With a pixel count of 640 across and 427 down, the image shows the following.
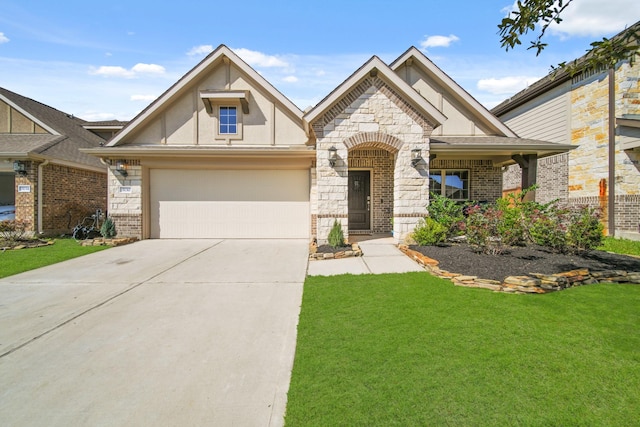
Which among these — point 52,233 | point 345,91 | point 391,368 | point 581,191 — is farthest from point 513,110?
point 52,233

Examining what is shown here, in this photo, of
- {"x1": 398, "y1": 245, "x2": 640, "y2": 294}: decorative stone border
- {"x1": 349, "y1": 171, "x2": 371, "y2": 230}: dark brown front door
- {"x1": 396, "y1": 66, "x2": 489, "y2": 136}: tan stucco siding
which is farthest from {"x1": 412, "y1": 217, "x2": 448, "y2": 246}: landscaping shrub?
{"x1": 396, "y1": 66, "x2": 489, "y2": 136}: tan stucco siding

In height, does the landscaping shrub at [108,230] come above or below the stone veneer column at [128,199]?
below

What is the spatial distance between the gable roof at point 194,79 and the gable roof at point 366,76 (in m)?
2.79

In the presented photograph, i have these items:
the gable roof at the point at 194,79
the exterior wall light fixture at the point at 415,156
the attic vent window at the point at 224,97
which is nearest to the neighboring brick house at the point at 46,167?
the gable roof at the point at 194,79

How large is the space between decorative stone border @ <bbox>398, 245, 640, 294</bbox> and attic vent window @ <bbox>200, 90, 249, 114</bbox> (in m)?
9.02

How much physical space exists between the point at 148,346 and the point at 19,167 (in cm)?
1213

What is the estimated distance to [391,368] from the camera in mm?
2734

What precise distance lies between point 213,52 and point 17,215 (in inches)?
376

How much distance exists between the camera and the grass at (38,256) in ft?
22.3

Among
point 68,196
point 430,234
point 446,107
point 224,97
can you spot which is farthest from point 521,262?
point 68,196

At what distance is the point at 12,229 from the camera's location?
31.8 ft

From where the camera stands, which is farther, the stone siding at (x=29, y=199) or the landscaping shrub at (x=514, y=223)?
the stone siding at (x=29, y=199)

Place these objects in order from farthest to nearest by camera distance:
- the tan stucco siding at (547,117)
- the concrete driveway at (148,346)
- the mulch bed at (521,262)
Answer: the tan stucco siding at (547,117), the mulch bed at (521,262), the concrete driveway at (148,346)

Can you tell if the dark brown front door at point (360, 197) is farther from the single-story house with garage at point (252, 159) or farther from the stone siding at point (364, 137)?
the stone siding at point (364, 137)
